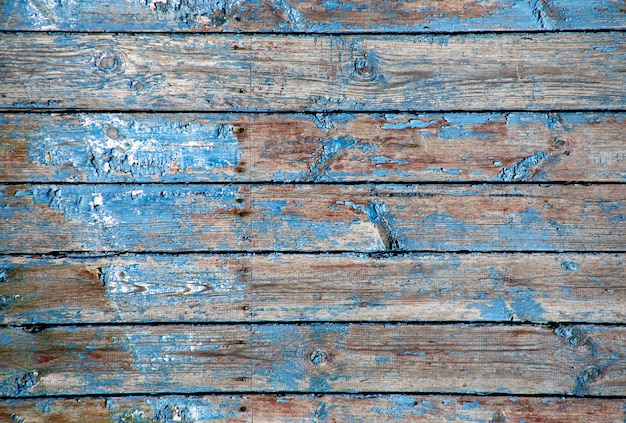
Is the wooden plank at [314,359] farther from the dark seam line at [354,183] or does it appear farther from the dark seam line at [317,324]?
the dark seam line at [354,183]

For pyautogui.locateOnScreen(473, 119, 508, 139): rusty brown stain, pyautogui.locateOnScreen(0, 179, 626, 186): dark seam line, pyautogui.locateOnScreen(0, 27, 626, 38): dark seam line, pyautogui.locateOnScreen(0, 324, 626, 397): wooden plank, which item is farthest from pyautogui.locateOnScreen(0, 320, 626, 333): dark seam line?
pyautogui.locateOnScreen(0, 27, 626, 38): dark seam line

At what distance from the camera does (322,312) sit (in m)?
1.03

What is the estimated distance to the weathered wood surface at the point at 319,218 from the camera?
3.31 ft

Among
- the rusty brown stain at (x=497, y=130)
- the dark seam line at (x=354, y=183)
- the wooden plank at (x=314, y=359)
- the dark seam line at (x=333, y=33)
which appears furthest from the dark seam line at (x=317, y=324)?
the dark seam line at (x=333, y=33)

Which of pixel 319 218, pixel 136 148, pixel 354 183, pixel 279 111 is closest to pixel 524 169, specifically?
pixel 354 183

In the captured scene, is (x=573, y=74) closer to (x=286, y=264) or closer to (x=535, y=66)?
(x=535, y=66)

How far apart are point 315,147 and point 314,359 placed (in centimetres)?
54

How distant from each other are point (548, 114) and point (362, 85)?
1.54ft

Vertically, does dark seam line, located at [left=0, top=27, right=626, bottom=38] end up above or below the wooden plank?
above

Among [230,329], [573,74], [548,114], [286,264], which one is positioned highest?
[573,74]

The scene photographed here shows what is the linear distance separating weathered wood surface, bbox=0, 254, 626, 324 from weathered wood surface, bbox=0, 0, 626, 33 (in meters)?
0.58

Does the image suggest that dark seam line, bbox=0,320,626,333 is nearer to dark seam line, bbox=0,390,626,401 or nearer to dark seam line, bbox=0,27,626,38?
dark seam line, bbox=0,390,626,401

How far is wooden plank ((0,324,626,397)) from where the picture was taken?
102cm

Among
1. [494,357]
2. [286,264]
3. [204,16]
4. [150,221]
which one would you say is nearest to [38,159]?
[150,221]
